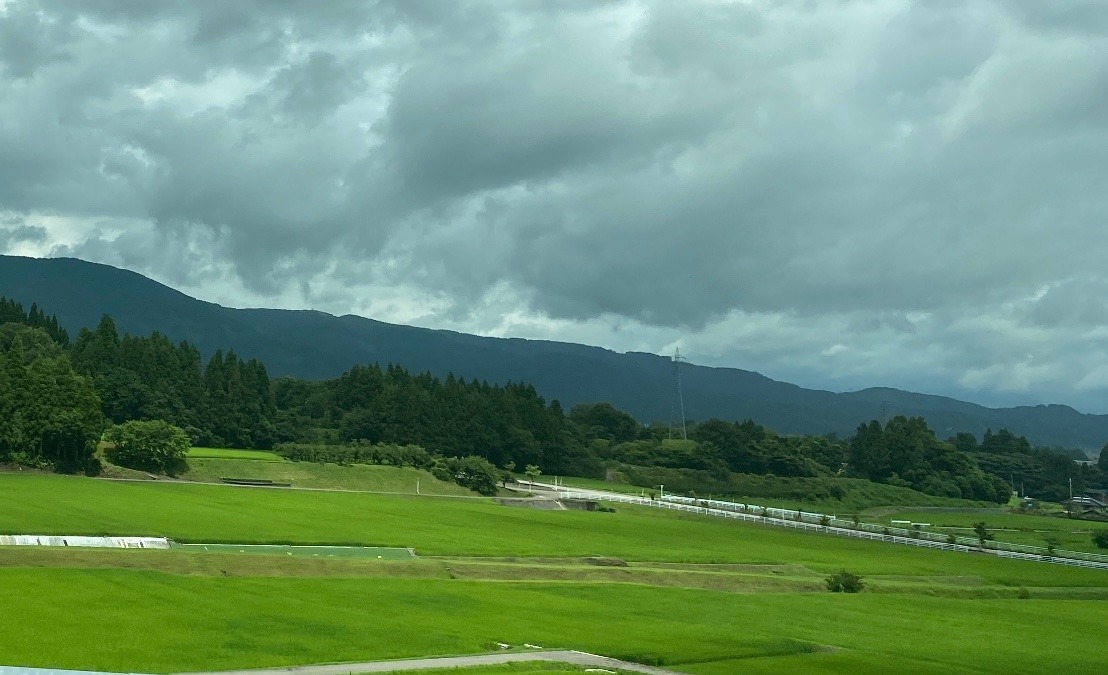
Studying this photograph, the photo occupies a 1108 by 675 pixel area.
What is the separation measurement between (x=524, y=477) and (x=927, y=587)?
3226 inches

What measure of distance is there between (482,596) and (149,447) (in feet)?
197

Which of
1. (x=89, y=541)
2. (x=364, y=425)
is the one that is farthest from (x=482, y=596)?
(x=364, y=425)

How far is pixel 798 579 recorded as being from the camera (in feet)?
216

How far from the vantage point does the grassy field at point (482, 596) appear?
34.9 meters

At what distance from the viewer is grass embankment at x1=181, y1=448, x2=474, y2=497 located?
106188 millimetres

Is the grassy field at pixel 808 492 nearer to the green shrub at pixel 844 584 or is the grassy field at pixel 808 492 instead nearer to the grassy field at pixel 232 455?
the grassy field at pixel 232 455

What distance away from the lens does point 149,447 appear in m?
100

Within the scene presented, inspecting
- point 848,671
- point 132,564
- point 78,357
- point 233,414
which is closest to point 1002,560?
point 848,671

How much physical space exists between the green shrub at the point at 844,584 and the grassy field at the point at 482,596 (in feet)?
3.93

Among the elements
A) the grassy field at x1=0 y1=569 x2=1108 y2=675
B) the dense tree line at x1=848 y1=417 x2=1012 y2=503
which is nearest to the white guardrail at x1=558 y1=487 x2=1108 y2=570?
the grassy field at x1=0 y1=569 x2=1108 y2=675

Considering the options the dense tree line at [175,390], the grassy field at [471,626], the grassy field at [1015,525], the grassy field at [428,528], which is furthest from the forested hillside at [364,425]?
the grassy field at [471,626]

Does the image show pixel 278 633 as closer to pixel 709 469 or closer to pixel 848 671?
pixel 848 671

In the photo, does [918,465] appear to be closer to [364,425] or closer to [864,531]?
[864,531]

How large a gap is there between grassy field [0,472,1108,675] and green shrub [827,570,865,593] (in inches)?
47.2
